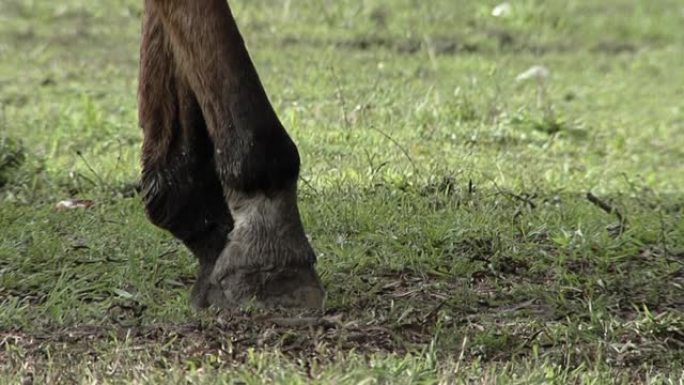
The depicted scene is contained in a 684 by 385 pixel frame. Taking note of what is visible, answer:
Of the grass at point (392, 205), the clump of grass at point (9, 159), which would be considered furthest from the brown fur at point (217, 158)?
the clump of grass at point (9, 159)

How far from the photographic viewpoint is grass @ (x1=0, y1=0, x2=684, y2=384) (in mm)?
4152

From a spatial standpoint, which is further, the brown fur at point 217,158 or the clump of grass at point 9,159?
the clump of grass at point 9,159

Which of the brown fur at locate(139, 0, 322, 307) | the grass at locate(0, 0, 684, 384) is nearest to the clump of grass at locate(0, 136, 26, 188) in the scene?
the grass at locate(0, 0, 684, 384)

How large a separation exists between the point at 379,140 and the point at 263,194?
3.05m

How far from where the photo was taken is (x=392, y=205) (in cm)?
594

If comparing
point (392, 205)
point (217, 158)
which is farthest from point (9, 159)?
point (217, 158)

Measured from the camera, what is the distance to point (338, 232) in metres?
5.62

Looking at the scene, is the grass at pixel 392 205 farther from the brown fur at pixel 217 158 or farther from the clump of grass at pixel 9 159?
the brown fur at pixel 217 158

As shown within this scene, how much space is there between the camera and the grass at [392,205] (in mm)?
4152

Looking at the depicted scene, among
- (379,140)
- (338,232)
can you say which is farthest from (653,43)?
(338,232)

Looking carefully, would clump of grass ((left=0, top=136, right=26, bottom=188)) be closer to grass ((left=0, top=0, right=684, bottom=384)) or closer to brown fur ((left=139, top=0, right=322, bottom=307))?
grass ((left=0, top=0, right=684, bottom=384))

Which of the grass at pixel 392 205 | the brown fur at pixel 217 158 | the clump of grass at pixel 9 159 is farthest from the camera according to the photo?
the clump of grass at pixel 9 159

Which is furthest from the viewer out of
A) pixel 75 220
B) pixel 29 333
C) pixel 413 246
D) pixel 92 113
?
pixel 92 113

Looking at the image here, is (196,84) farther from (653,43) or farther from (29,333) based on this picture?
(653,43)
